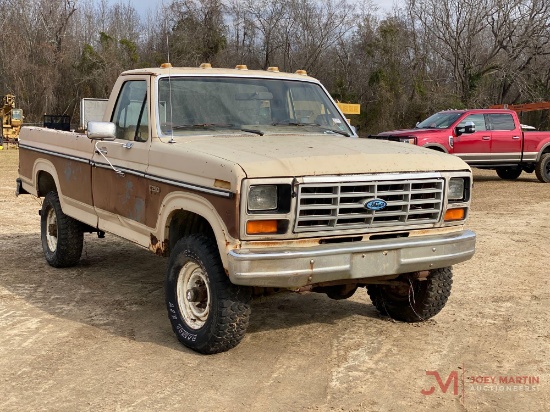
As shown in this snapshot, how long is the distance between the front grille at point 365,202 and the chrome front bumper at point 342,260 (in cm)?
13

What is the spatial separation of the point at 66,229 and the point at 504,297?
4433 millimetres

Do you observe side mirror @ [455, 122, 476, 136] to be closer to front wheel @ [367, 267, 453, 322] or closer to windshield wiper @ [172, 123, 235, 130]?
front wheel @ [367, 267, 453, 322]

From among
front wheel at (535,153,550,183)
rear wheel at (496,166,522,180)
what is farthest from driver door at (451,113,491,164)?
rear wheel at (496,166,522,180)

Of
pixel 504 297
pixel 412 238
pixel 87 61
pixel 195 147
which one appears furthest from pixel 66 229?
pixel 87 61

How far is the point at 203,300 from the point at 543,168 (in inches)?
580

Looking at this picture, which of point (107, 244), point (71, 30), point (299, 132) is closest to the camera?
point (299, 132)

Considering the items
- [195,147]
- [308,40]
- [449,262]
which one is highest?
[308,40]

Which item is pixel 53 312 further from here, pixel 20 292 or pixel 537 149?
pixel 537 149

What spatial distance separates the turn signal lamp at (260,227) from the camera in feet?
14.8

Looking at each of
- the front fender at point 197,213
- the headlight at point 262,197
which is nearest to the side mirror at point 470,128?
the front fender at point 197,213

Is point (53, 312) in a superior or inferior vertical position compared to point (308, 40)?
inferior

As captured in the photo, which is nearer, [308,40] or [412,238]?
[412,238]

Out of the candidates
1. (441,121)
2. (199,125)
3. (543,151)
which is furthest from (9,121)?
(199,125)

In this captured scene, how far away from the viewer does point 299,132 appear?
5.96 metres
